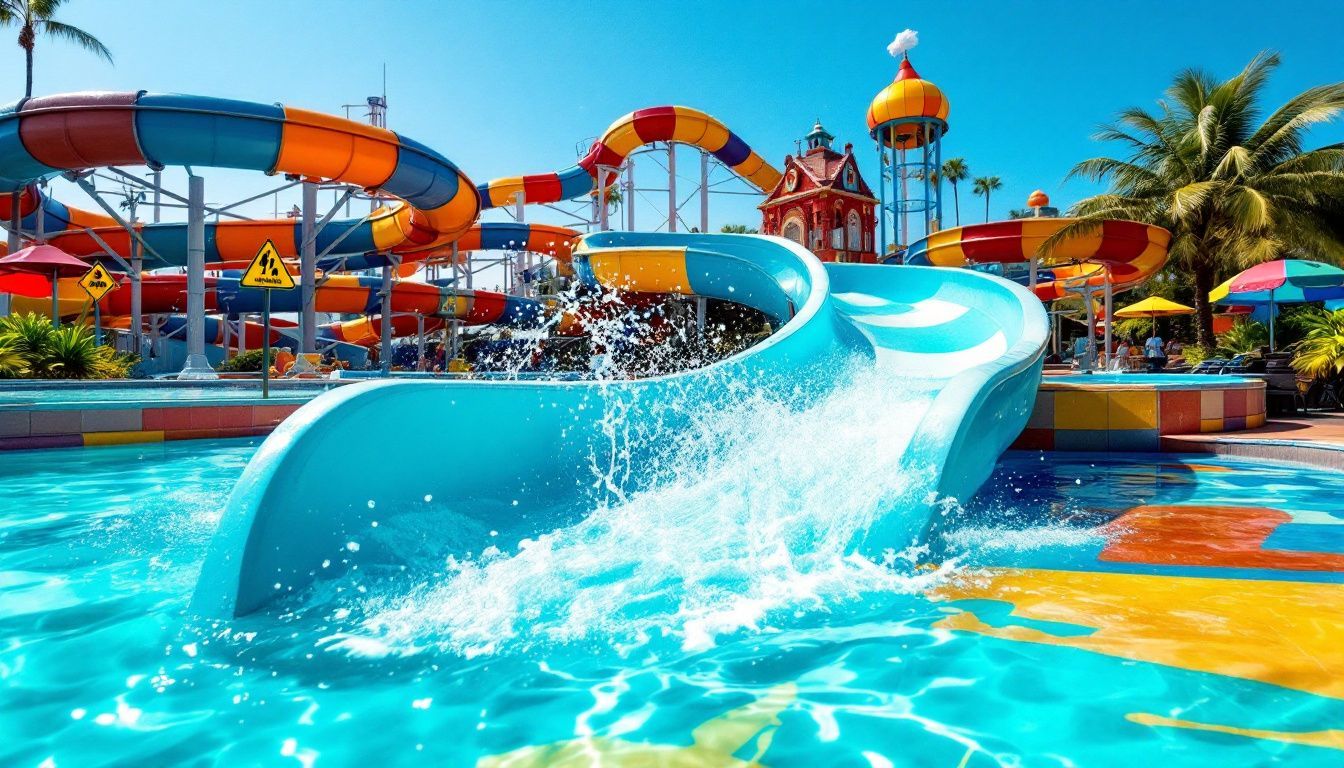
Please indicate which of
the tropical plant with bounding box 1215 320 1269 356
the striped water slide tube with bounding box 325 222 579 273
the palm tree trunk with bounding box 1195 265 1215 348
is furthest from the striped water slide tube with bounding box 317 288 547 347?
the palm tree trunk with bounding box 1195 265 1215 348

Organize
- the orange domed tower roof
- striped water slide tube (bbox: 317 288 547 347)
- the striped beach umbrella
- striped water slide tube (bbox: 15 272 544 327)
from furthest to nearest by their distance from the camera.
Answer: striped water slide tube (bbox: 317 288 547 347) → striped water slide tube (bbox: 15 272 544 327) → the orange domed tower roof → the striped beach umbrella

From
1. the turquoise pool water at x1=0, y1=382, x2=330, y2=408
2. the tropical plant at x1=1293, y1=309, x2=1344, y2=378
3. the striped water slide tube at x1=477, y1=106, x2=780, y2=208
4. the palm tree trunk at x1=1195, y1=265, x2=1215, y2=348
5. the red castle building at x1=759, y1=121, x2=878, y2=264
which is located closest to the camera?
the turquoise pool water at x1=0, y1=382, x2=330, y2=408

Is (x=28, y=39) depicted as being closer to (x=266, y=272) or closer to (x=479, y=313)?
(x=479, y=313)

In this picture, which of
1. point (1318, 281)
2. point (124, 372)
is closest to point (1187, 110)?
point (1318, 281)

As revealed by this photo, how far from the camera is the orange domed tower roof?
17.2 m

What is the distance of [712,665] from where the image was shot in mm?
2080

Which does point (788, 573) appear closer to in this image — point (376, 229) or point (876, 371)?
point (876, 371)

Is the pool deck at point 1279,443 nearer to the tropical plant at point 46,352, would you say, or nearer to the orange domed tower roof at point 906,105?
the orange domed tower roof at point 906,105

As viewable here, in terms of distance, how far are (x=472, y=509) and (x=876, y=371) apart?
2988mm

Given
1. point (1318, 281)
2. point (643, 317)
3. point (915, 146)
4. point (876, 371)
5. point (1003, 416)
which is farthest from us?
point (915, 146)

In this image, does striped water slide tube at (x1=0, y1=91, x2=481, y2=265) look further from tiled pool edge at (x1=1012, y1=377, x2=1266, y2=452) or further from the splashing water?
tiled pool edge at (x1=1012, y1=377, x2=1266, y2=452)

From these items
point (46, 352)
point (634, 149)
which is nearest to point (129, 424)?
point (46, 352)

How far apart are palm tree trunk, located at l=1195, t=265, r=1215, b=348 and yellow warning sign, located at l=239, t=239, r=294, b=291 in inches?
574

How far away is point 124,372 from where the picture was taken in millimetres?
11250
